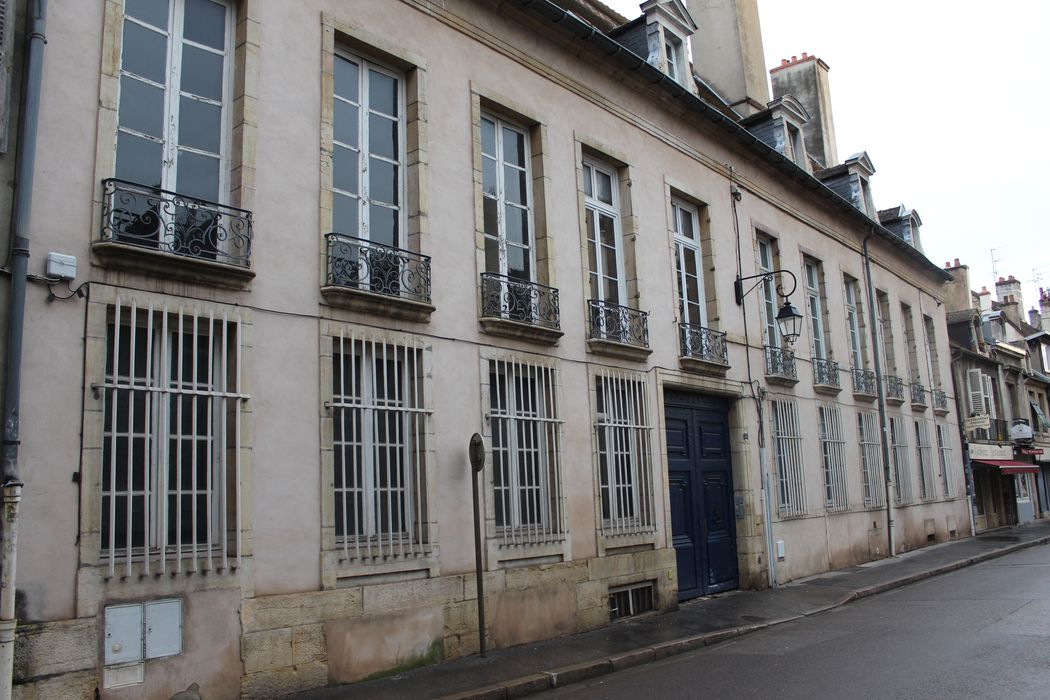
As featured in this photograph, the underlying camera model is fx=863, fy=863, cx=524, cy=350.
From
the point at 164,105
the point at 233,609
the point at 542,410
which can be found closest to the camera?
the point at 233,609

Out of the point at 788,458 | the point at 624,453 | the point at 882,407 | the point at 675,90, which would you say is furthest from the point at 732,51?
the point at 624,453

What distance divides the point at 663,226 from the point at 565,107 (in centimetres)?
241

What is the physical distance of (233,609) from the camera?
6.29 meters

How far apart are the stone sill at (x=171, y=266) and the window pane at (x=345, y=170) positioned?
61.1 inches

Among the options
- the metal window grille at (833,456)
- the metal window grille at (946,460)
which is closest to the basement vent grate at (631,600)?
the metal window grille at (833,456)

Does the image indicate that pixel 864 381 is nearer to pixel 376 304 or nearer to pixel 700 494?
pixel 700 494

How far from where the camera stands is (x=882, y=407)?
1780cm

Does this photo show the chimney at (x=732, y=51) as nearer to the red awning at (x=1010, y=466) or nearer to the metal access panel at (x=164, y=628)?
the red awning at (x=1010, y=466)

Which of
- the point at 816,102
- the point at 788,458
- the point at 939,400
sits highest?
the point at 816,102

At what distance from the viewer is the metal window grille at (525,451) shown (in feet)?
29.2

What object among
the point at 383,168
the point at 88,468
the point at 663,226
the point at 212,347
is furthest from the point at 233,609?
the point at 663,226

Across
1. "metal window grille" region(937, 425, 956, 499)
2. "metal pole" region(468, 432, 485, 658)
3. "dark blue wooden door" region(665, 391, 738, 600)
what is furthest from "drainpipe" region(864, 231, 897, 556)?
"metal pole" region(468, 432, 485, 658)

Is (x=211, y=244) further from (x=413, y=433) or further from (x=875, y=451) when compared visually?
(x=875, y=451)

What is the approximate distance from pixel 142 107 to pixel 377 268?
232 cm
